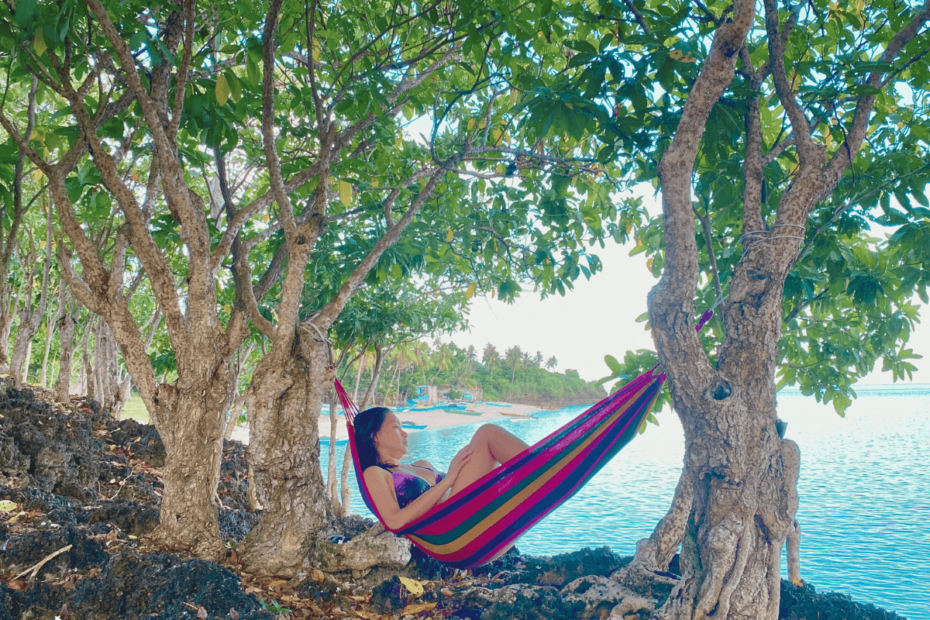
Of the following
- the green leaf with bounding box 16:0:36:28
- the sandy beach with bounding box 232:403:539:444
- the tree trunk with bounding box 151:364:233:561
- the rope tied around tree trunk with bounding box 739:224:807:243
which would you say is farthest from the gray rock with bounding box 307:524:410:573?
the sandy beach with bounding box 232:403:539:444

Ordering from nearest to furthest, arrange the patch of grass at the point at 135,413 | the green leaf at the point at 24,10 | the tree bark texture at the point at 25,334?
the green leaf at the point at 24,10
the tree bark texture at the point at 25,334
the patch of grass at the point at 135,413

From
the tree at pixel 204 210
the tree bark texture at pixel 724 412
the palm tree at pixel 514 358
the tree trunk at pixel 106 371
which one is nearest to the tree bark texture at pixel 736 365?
the tree bark texture at pixel 724 412

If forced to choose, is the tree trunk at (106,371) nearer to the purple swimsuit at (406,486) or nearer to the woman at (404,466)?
the woman at (404,466)

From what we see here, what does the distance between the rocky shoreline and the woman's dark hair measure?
0.83 feet

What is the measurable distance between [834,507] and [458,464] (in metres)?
7.39

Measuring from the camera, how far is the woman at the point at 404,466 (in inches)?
77.6

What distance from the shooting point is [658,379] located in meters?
1.89

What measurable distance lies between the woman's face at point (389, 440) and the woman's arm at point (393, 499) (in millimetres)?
154

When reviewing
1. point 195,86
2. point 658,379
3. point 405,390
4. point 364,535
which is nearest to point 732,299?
point 658,379

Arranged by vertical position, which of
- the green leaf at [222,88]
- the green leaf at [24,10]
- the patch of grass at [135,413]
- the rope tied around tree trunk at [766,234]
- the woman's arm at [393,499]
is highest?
the green leaf at [222,88]

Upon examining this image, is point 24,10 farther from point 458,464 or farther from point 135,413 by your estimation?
point 135,413

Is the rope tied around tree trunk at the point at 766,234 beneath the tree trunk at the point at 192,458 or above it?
above

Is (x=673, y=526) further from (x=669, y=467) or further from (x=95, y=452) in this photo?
(x=669, y=467)

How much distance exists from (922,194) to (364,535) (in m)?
2.25
